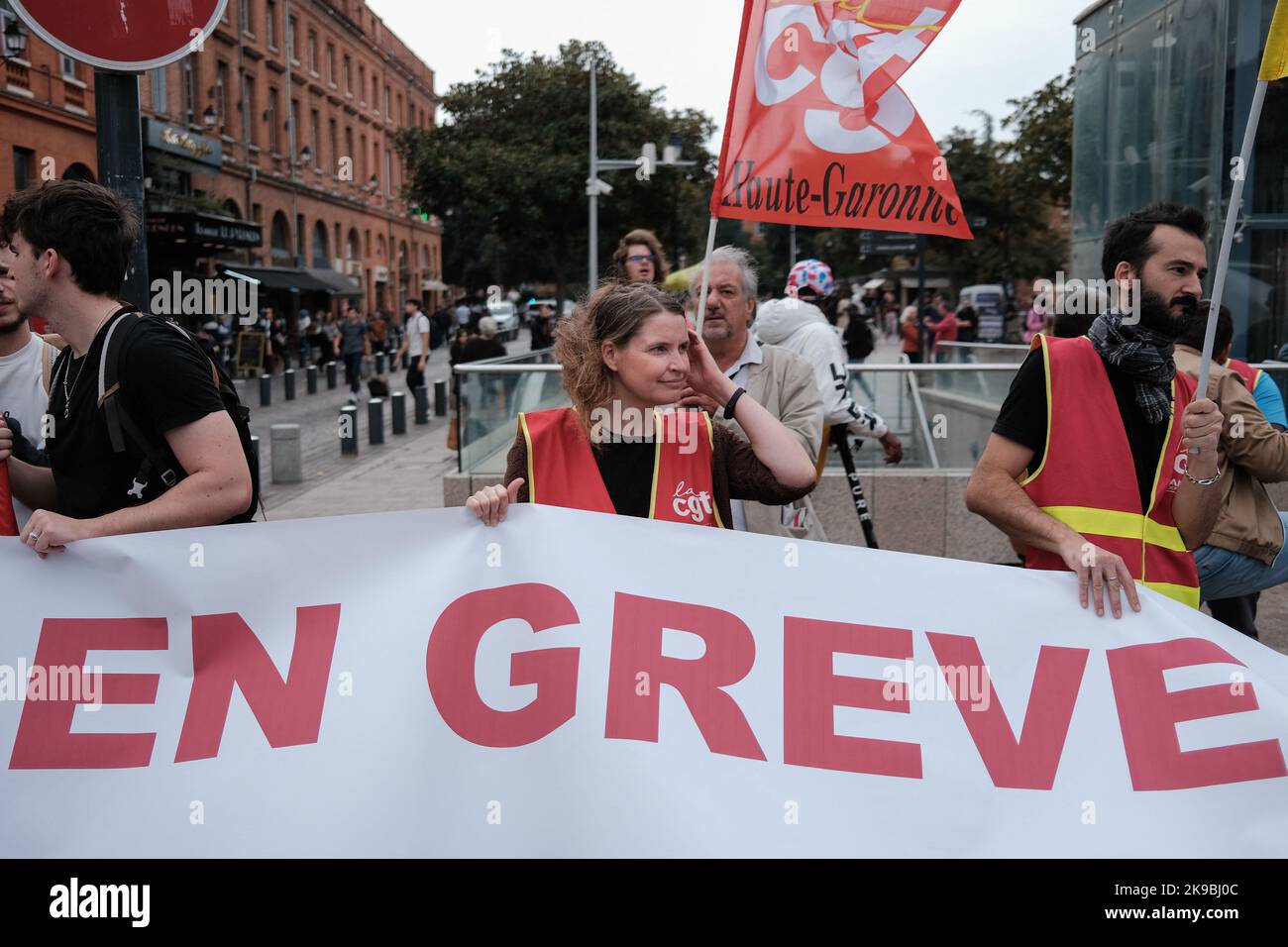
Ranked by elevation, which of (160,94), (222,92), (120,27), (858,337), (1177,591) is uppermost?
(222,92)

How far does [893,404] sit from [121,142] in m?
5.89

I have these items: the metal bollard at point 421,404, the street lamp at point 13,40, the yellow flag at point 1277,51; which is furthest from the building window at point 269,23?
the yellow flag at point 1277,51

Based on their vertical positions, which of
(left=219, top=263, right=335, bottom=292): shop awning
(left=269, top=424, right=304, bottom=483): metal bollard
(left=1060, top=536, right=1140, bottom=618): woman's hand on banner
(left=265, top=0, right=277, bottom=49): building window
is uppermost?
(left=265, top=0, right=277, bottom=49): building window

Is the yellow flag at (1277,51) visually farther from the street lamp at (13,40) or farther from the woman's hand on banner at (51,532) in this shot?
the street lamp at (13,40)

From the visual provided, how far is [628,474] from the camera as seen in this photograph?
3.15m

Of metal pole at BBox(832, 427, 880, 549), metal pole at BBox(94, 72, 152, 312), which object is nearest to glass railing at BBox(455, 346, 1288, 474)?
metal pole at BBox(832, 427, 880, 549)

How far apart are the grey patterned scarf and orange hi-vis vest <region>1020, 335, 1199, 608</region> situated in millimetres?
38

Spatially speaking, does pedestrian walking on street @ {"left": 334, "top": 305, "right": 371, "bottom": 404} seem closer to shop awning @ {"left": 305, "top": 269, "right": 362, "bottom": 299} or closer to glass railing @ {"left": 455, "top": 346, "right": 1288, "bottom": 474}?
shop awning @ {"left": 305, "top": 269, "right": 362, "bottom": 299}

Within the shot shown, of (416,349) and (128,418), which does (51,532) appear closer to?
(128,418)

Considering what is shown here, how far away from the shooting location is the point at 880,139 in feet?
12.0

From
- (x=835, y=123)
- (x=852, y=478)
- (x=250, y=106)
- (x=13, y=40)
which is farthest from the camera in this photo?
(x=250, y=106)

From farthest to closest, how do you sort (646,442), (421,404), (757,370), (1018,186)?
(1018,186) < (421,404) < (757,370) < (646,442)

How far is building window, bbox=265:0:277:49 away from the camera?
40.4m

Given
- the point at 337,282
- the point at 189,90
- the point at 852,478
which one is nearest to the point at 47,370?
the point at 852,478
